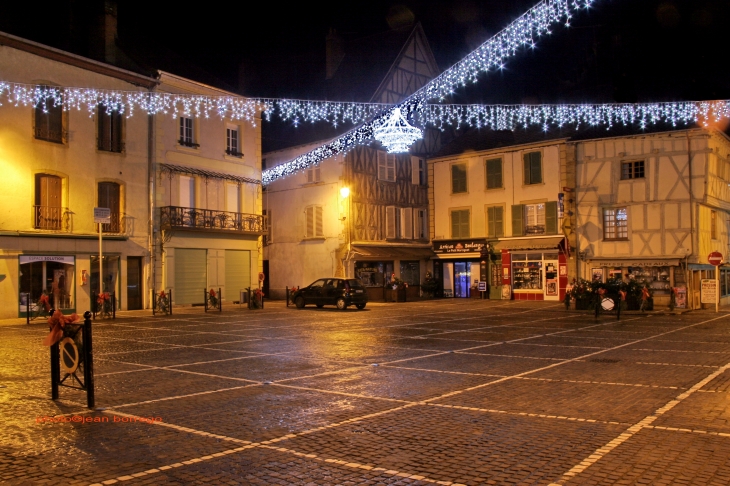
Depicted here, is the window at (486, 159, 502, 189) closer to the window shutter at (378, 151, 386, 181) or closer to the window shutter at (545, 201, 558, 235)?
the window shutter at (545, 201, 558, 235)

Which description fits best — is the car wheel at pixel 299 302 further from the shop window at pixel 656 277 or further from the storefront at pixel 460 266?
the shop window at pixel 656 277

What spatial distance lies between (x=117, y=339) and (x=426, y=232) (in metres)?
24.8

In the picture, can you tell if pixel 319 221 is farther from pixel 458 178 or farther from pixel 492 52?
pixel 492 52

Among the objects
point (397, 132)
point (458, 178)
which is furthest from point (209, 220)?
point (458, 178)

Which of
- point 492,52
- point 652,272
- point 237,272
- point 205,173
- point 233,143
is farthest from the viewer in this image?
point 233,143

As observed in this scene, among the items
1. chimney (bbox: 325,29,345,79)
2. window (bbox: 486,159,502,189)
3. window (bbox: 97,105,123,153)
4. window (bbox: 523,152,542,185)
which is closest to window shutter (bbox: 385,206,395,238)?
window (bbox: 486,159,502,189)

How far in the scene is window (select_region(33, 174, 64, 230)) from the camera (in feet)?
78.3

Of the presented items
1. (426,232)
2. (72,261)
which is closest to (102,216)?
(72,261)

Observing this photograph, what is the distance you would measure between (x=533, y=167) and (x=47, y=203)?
2309 cm

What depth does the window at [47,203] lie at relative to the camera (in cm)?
2386

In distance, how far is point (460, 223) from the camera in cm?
3728

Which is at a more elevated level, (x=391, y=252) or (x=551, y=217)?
(x=551, y=217)

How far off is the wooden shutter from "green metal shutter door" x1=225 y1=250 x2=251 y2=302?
15.1 feet

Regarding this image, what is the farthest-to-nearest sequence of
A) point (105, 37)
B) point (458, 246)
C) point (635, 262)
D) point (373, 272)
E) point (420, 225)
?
point (420, 225)
point (458, 246)
point (373, 272)
point (635, 262)
point (105, 37)
